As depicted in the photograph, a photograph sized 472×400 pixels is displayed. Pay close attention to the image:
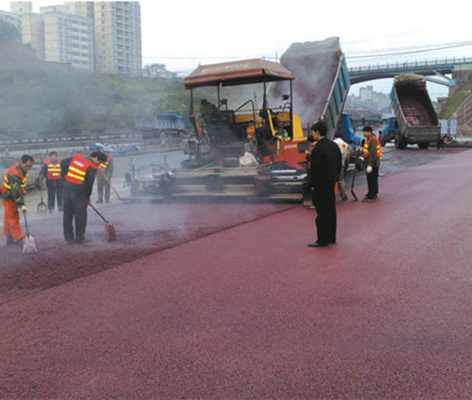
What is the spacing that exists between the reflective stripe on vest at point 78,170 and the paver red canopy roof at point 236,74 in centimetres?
400

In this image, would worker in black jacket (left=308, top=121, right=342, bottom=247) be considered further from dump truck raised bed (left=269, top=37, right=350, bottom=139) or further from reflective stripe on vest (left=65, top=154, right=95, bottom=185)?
dump truck raised bed (left=269, top=37, right=350, bottom=139)

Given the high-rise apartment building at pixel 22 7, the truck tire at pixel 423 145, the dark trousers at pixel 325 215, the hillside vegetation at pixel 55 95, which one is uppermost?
the high-rise apartment building at pixel 22 7

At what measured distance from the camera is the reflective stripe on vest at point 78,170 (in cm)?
711

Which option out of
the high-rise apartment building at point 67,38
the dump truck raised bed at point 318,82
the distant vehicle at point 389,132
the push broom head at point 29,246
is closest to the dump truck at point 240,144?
the dump truck raised bed at point 318,82

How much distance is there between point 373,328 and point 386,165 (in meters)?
14.7

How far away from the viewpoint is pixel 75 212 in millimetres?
7125

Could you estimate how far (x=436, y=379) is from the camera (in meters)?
3.00

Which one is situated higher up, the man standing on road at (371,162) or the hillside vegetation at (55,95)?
the hillside vegetation at (55,95)

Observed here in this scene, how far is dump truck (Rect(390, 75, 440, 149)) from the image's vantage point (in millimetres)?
23703

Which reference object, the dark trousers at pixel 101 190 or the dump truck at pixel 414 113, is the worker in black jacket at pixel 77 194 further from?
the dump truck at pixel 414 113

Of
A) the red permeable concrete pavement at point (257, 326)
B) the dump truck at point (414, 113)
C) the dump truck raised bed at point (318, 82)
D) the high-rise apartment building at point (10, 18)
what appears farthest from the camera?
the dump truck at point (414, 113)

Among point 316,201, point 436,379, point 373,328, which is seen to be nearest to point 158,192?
point 316,201

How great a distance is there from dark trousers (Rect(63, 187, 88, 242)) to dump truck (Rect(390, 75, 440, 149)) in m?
19.6

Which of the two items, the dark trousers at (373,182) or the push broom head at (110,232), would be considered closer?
the push broom head at (110,232)
